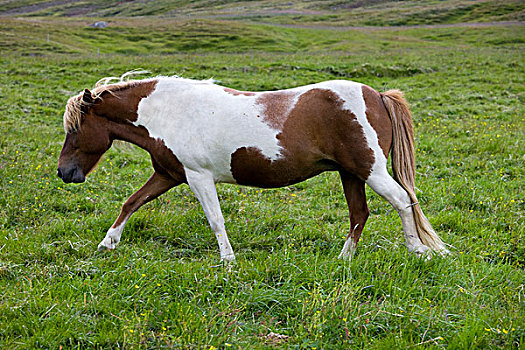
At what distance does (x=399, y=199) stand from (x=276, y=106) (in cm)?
172

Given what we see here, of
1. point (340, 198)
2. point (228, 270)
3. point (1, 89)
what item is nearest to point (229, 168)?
point (228, 270)

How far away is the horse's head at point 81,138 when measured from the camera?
5297 millimetres

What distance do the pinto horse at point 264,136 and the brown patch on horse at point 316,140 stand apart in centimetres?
1

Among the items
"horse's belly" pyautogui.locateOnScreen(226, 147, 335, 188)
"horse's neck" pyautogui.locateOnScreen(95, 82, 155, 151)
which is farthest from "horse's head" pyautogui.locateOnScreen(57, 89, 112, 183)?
"horse's belly" pyautogui.locateOnScreen(226, 147, 335, 188)

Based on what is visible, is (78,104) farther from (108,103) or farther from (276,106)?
(276,106)

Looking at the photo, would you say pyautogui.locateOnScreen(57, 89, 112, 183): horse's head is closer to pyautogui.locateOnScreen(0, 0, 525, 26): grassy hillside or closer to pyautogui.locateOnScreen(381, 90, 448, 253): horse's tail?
pyautogui.locateOnScreen(381, 90, 448, 253): horse's tail

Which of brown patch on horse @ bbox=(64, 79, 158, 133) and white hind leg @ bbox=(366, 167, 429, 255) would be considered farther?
brown patch on horse @ bbox=(64, 79, 158, 133)

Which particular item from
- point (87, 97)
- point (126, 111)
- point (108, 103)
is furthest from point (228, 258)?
point (87, 97)

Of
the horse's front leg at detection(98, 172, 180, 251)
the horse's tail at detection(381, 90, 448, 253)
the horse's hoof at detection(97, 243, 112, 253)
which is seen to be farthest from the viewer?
the horse's front leg at detection(98, 172, 180, 251)

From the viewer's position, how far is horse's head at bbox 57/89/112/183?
17.4 ft

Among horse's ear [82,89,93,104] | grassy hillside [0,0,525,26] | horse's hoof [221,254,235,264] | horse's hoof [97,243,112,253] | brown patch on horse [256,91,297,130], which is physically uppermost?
horse's ear [82,89,93,104]

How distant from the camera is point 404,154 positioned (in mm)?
5090

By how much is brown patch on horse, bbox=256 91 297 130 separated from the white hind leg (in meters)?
1.17

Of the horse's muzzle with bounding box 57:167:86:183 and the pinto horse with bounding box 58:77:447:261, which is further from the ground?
the pinto horse with bounding box 58:77:447:261
